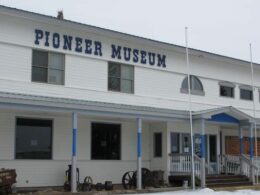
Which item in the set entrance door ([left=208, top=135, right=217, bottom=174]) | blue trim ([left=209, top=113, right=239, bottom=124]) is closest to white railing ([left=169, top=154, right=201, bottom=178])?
blue trim ([left=209, top=113, right=239, bottom=124])

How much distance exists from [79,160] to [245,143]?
512 inches

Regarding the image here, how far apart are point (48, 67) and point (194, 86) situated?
9.09m

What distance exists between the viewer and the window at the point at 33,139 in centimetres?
1978

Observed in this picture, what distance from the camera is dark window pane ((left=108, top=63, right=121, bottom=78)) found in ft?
72.4

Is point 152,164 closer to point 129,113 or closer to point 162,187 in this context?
point 162,187

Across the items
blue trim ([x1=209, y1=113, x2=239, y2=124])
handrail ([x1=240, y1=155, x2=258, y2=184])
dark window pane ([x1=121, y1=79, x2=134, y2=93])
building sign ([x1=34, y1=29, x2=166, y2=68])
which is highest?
building sign ([x1=34, y1=29, x2=166, y2=68])

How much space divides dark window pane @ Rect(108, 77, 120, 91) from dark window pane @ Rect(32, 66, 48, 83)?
340 centimetres

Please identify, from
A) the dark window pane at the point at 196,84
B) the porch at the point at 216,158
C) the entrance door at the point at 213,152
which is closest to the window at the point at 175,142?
the porch at the point at 216,158

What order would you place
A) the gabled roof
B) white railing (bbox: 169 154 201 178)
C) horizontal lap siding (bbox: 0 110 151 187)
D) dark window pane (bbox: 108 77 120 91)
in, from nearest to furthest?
the gabled roof → horizontal lap siding (bbox: 0 110 151 187) → dark window pane (bbox: 108 77 120 91) → white railing (bbox: 169 154 201 178)

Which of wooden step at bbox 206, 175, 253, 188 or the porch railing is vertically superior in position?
the porch railing

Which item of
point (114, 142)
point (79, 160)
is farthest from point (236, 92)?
point (79, 160)

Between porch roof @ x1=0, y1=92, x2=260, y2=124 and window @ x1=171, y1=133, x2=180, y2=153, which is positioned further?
window @ x1=171, y1=133, x2=180, y2=153

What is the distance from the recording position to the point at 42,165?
20172 millimetres

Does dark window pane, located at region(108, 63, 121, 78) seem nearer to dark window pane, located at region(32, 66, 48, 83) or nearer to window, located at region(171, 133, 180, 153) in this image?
dark window pane, located at region(32, 66, 48, 83)
